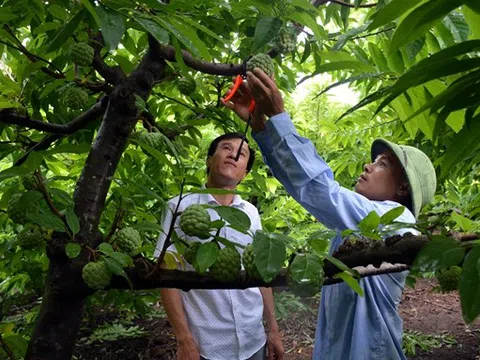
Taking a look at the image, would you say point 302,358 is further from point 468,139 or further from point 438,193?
point 468,139

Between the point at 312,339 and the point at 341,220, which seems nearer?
the point at 341,220

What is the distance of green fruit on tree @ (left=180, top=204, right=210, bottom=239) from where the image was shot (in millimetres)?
1031

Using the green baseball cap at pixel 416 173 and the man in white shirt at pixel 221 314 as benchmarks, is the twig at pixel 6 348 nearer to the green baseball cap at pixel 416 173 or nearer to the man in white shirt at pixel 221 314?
the man in white shirt at pixel 221 314

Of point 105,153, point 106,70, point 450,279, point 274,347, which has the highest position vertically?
point 106,70

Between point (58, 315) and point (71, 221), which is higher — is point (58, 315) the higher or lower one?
the lower one

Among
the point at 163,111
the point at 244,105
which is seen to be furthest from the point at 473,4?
the point at 163,111

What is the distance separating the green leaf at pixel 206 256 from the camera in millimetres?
923

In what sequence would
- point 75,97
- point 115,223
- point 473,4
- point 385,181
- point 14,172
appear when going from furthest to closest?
point 385,181 < point 75,97 < point 115,223 < point 14,172 < point 473,4

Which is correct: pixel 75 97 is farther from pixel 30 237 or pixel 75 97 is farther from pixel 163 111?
pixel 163 111

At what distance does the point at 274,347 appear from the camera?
7.90 ft

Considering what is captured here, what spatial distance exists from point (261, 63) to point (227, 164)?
0.98m

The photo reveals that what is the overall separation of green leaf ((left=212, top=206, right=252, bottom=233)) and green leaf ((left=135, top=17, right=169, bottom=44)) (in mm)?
337

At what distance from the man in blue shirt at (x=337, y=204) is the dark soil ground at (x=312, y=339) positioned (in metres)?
2.56

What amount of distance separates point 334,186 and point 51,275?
0.82m
